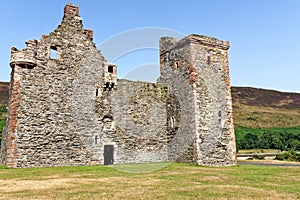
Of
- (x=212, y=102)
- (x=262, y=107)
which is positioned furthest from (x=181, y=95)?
(x=262, y=107)

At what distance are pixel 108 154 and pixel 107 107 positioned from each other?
319 centimetres

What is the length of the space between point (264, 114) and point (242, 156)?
50.1m

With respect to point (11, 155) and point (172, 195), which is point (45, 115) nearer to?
point (11, 155)

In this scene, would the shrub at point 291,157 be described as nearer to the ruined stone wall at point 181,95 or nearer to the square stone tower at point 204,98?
the square stone tower at point 204,98

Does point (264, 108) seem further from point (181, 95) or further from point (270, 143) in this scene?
point (181, 95)

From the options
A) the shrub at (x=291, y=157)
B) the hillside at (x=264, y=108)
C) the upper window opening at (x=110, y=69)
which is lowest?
the shrub at (x=291, y=157)

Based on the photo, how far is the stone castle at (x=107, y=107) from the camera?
53.8ft

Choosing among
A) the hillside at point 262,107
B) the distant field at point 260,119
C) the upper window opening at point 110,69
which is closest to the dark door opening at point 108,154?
the upper window opening at point 110,69

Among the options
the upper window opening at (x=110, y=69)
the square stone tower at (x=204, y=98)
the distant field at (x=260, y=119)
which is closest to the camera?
the square stone tower at (x=204, y=98)

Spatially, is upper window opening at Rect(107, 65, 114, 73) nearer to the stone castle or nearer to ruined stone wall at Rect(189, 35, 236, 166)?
the stone castle

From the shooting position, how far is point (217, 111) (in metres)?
19.8

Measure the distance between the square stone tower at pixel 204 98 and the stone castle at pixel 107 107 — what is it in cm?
7

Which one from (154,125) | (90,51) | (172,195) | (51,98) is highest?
(90,51)

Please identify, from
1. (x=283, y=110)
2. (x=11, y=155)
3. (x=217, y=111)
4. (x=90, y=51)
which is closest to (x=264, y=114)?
(x=283, y=110)
